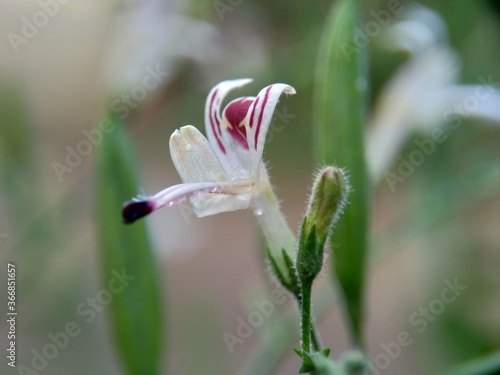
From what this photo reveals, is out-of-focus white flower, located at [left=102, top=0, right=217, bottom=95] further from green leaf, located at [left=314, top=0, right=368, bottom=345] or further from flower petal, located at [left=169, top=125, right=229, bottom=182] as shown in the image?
flower petal, located at [left=169, top=125, right=229, bottom=182]

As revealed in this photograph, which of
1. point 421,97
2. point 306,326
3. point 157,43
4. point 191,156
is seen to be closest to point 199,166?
point 191,156

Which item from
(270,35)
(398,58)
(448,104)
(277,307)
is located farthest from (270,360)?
(270,35)

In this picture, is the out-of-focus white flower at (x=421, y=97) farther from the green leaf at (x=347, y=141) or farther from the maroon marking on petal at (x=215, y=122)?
the maroon marking on petal at (x=215, y=122)

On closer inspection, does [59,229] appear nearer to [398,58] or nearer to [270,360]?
[270,360]

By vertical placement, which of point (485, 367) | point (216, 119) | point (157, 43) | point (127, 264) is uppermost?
point (157, 43)

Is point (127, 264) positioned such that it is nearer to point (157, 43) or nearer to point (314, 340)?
point (314, 340)

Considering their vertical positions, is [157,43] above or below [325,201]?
above

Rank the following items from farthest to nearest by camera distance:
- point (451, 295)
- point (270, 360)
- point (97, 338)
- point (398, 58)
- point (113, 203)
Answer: point (97, 338) → point (398, 58) → point (451, 295) → point (270, 360) → point (113, 203)
